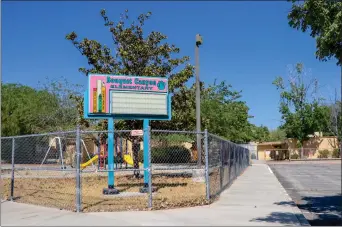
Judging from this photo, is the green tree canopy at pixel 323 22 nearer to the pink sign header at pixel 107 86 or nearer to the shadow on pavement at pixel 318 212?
the shadow on pavement at pixel 318 212

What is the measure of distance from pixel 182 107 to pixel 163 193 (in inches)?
287

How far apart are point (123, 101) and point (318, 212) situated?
6.50 meters

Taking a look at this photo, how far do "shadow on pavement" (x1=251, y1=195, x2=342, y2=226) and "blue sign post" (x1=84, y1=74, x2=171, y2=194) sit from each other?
4.68m

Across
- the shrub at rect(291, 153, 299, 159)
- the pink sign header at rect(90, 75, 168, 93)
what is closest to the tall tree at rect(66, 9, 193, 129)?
the pink sign header at rect(90, 75, 168, 93)

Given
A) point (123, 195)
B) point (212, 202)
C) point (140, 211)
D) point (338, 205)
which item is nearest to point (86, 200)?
point (123, 195)

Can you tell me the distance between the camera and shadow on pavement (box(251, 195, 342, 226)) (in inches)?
361

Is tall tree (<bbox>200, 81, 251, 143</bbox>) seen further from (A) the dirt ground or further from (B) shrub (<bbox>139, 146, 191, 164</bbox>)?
(A) the dirt ground

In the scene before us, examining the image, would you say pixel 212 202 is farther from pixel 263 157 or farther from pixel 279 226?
pixel 263 157

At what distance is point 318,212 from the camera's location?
10.7 metres

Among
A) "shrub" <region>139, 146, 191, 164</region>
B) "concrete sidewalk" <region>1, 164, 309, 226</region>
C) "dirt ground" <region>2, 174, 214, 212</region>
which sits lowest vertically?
"concrete sidewalk" <region>1, 164, 309, 226</region>

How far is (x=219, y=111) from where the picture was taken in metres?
34.0

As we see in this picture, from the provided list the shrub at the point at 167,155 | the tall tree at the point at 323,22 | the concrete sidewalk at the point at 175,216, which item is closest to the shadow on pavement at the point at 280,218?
the concrete sidewalk at the point at 175,216

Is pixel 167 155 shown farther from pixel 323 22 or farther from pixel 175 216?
pixel 323 22

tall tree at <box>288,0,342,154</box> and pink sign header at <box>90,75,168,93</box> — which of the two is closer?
tall tree at <box>288,0,342,154</box>
